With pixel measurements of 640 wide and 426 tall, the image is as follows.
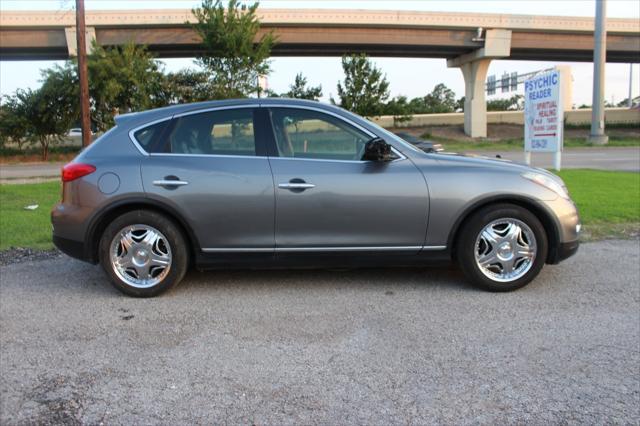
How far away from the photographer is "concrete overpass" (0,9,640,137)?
3703 centimetres

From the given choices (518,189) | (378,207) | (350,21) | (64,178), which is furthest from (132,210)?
(350,21)

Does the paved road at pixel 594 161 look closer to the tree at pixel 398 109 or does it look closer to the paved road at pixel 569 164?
the paved road at pixel 569 164

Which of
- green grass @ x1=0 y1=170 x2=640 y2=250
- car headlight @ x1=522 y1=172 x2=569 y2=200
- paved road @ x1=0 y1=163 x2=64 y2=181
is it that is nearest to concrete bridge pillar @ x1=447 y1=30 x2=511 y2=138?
paved road @ x1=0 y1=163 x2=64 y2=181

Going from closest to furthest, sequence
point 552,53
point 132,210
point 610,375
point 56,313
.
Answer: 1. point 610,375
2. point 56,313
3. point 132,210
4. point 552,53

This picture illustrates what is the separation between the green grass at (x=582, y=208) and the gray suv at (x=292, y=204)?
2.49 m

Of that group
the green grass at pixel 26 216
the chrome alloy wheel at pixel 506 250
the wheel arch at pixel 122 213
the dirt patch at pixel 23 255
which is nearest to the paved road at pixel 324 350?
the chrome alloy wheel at pixel 506 250

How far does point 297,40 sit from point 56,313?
38.7 m

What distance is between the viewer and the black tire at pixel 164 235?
180 inches

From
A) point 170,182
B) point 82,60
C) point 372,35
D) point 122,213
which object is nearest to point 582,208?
point 170,182

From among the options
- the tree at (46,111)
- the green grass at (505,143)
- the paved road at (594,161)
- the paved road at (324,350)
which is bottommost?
the paved road at (324,350)

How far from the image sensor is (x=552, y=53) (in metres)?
46.9

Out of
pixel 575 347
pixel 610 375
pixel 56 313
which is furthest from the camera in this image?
pixel 56 313

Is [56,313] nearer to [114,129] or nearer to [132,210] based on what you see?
[132,210]

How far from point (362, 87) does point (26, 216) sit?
29.6 meters
